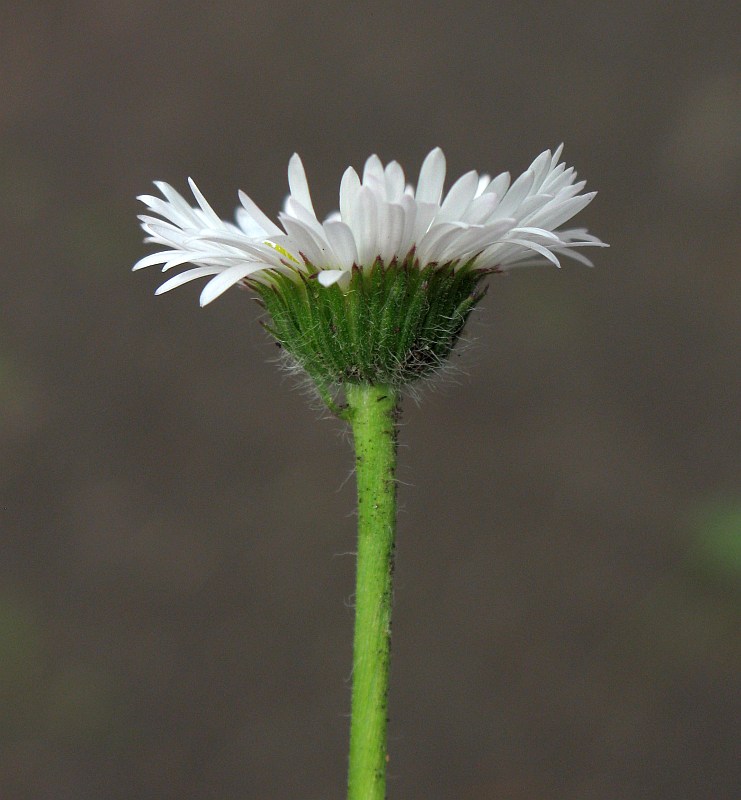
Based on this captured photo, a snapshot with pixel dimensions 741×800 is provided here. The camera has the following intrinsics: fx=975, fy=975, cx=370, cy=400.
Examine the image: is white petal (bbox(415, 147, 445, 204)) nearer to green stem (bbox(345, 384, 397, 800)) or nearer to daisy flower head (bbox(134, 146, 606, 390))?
daisy flower head (bbox(134, 146, 606, 390))

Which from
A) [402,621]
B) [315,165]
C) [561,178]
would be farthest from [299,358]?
[315,165]

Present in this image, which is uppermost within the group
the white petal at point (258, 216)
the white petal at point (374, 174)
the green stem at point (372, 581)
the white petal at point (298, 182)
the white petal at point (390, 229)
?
the white petal at point (298, 182)

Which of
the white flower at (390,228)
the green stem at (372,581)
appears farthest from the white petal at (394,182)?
the green stem at (372,581)

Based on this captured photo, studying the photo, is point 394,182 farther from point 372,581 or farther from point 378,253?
point 372,581

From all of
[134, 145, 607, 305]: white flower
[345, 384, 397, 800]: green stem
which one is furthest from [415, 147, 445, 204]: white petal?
[345, 384, 397, 800]: green stem

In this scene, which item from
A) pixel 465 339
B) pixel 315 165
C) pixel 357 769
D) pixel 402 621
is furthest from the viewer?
pixel 315 165

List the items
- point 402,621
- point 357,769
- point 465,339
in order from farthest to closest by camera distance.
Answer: point 402,621 < point 465,339 < point 357,769

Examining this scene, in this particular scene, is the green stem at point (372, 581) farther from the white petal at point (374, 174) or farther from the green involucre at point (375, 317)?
the white petal at point (374, 174)

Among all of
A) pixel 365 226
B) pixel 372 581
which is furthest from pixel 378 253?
pixel 372 581

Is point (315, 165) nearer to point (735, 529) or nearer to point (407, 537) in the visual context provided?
point (407, 537)
